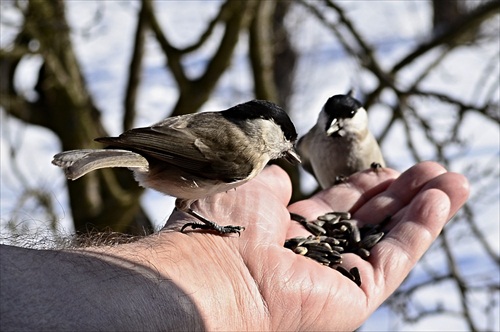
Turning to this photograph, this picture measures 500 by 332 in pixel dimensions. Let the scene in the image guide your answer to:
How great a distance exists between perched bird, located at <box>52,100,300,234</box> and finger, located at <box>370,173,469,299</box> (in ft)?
1.41

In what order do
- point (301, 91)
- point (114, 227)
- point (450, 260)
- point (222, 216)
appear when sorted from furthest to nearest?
1. point (301, 91)
2. point (114, 227)
3. point (450, 260)
4. point (222, 216)

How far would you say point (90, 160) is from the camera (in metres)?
2.08

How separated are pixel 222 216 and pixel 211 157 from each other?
8.1 inches

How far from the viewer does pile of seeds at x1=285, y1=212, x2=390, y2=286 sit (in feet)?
8.16

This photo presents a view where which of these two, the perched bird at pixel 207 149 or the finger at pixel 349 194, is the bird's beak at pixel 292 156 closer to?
the perched bird at pixel 207 149

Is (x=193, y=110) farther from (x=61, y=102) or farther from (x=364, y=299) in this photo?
(x=364, y=299)

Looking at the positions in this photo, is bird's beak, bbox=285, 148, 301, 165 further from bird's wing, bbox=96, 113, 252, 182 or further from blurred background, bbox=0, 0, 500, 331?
blurred background, bbox=0, 0, 500, 331

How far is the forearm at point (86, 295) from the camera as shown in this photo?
1704mm

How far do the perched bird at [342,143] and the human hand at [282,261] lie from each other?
41 cm

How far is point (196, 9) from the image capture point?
8891 millimetres

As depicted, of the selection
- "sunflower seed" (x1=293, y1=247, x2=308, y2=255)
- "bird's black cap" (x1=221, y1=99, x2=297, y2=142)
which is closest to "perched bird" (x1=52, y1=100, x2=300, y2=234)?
"bird's black cap" (x1=221, y1=99, x2=297, y2=142)

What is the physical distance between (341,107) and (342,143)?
14 centimetres

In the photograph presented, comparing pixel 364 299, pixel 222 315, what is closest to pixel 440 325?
pixel 364 299

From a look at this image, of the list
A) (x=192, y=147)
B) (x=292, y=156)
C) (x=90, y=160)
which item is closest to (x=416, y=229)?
(x=292, y=156)
